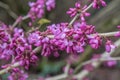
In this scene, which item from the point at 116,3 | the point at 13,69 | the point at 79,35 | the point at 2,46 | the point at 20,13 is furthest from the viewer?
the point at 20,13

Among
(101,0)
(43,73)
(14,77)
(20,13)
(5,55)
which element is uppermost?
(20,13)

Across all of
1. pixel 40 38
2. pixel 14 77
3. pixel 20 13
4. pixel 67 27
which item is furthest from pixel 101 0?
pixel 20 13

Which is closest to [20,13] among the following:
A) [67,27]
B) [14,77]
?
[14,77]

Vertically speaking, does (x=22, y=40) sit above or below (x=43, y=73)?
above

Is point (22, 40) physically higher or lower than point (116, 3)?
lower

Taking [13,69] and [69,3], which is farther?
[69,3]

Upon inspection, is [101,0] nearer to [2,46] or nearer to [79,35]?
[79,35]

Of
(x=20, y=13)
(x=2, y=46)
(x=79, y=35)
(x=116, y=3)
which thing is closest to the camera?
(x=79, y=35)

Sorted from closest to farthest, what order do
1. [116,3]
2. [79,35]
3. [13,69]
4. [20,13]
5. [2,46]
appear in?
[79,35]
[2,46]
[13,69]
[116,3]
[20,13]

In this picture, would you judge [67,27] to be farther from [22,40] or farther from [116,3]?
[116,3]
